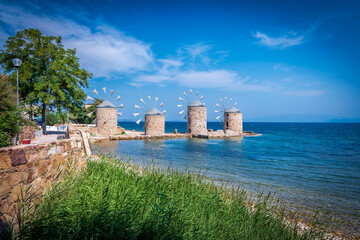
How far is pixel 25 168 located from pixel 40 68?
15.1 metres

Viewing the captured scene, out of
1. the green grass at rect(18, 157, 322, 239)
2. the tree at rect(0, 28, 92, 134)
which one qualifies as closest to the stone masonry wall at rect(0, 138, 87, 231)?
the green grass at rect(18, 157, 322, 239)

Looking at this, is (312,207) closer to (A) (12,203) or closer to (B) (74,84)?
(A) (12,203)

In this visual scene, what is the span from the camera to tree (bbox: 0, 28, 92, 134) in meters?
14.6

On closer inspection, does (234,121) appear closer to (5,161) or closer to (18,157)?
(18,157)

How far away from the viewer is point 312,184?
8.96 metres

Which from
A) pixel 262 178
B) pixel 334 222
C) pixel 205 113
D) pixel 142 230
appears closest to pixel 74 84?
pixel 262 178

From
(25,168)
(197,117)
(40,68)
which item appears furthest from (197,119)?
(25,168)

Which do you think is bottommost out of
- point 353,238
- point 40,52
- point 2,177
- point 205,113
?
point 353,238

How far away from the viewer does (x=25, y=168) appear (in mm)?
2994

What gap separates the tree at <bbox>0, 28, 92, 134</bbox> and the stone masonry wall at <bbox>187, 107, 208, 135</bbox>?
19.6 metres

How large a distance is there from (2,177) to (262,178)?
31.0 ft

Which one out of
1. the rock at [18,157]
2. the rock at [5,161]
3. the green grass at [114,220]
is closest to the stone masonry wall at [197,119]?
the green grass at [114,220]

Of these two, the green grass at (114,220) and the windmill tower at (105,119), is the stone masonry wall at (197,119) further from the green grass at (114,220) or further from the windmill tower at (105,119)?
the green grass at (114,220)

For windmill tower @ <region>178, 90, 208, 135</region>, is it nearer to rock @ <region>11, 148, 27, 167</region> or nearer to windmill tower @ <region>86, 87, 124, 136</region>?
windmill tower @ <region>86, 87, 124, 136</region>
